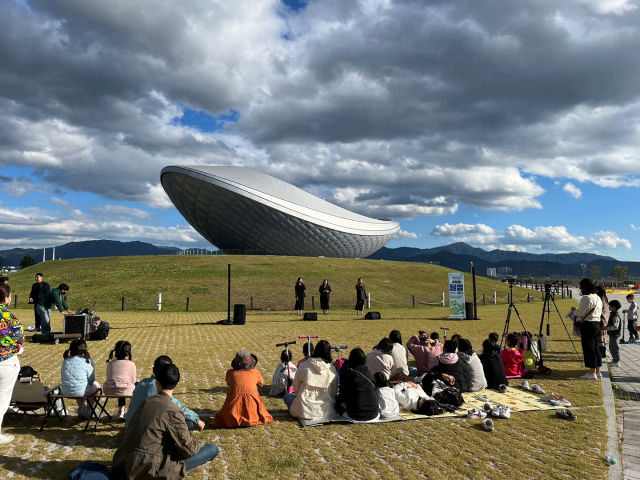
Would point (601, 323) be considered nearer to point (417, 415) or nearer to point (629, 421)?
point (629, 421)

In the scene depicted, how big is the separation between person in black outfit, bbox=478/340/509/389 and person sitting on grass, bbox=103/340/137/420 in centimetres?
647

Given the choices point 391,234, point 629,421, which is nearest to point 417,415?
point 629,421

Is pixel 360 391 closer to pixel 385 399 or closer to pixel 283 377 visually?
pixel 385 399

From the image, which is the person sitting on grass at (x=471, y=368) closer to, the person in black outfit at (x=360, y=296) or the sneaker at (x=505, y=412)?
the sneaker at (x=505, y=412)

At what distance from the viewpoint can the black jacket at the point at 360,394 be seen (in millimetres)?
6352

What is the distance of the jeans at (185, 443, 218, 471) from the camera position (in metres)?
4.61

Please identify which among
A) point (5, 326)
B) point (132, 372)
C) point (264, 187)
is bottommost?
point (132, 372)

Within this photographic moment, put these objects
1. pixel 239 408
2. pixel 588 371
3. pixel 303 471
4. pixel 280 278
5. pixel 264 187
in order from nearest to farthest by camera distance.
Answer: pixel 303 471 < pixel 239 408 < pixel 588 371 < pixel 280 278 < pixel 264 187

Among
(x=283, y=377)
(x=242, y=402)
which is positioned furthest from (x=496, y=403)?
(x=242, y=402)

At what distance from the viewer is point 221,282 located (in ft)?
109

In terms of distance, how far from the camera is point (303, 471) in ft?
15.4

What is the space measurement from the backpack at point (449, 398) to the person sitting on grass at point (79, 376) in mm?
5437

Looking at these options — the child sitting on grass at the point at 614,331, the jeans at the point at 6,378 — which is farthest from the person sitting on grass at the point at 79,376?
the child sitting on grass at the point at 614,331

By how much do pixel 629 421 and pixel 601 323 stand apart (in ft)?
13.1
